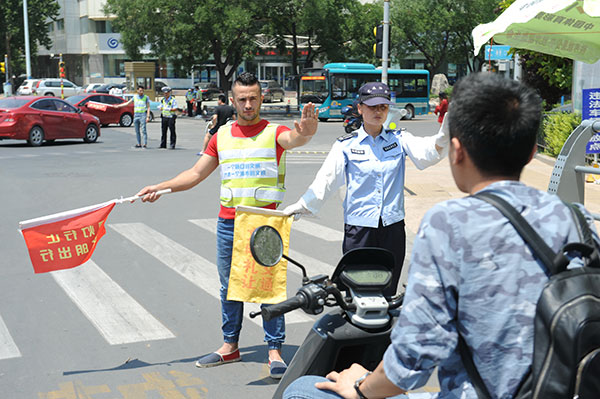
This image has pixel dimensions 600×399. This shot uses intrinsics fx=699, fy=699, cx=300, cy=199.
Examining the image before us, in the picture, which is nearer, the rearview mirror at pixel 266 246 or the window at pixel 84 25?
the rearview mirror at pixel 266 246

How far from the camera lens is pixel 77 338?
18.1 feet

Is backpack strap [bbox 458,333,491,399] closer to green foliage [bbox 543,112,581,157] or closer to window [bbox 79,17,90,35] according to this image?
green foliage [bbox 543,112,581,157]

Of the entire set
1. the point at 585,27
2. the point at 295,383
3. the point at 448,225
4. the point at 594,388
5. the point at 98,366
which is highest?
the point at 585,27

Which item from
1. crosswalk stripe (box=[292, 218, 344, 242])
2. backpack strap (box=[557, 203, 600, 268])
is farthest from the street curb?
backpack strap (box=[557, 203, 600, 268])

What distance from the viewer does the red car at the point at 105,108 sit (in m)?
29.6

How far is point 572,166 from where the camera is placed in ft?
17.2

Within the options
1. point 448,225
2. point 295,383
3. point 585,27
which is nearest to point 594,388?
point 448,225

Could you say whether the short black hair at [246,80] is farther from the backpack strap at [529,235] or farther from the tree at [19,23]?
the tree at [19,23]

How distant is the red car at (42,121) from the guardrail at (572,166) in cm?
1912

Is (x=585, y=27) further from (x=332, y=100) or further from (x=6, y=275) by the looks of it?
(x=332, y=100)

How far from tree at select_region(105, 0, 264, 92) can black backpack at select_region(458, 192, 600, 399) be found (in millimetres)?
36400

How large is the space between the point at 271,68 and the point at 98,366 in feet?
238

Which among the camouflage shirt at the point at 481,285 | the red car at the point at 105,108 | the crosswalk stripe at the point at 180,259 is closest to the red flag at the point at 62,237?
the crosswalk stripe at the point at 180,259

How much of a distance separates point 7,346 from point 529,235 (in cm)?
470
